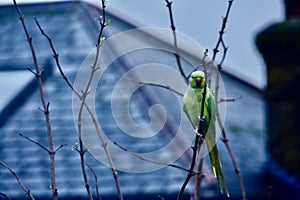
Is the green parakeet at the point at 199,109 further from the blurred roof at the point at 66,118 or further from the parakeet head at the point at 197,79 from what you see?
the blurred roof at the point at 66,118

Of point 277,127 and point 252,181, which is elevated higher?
point 277,127

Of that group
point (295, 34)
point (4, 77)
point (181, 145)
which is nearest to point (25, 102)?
point (4, 77)

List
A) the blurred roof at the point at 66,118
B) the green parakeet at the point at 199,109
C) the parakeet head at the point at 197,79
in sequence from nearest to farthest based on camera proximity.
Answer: the green parakeet at the point at 199,109, the parakeet head at the point at 197,79, the blurred roof at the point at 66,118

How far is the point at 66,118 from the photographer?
6.11 metres

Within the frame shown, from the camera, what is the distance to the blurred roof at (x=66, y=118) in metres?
5.67

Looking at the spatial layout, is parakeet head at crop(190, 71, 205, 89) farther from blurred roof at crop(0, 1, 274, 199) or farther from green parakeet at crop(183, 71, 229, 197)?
blurred roof at crop(0, 1, 274, 199)

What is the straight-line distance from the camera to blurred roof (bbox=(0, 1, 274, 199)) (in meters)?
5.67

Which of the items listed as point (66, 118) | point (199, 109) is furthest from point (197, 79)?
point (66, 118)

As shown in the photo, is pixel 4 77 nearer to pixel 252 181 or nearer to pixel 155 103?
pixel 155 103

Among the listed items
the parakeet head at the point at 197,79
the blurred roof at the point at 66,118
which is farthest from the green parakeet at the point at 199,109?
the blurred roof at the point at 66,118

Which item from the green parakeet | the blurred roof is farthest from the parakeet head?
the blurred roof

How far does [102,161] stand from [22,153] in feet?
2.20

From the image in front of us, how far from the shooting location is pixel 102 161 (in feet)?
18.5

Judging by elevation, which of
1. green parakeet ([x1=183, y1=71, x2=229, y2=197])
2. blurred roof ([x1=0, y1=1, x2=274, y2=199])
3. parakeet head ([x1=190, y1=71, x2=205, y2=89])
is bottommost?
green parakeet ([x1=183, y1=71, x2=229, y2=197])
